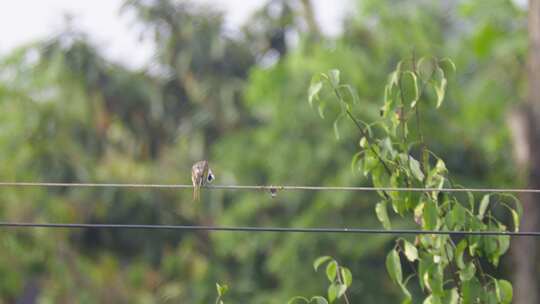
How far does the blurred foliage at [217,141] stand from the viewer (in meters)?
20.1

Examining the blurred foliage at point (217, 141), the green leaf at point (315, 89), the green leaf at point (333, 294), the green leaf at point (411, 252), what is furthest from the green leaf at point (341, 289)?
the blurred foliage at point (217, 141)

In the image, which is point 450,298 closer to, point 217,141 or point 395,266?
point 395,266

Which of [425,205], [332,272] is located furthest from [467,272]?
[332,272]

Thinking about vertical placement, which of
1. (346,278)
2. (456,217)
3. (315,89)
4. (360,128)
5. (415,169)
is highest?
(315,89)

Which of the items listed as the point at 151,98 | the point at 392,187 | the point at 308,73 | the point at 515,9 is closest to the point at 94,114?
the point at 151,98

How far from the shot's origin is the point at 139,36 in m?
24.2

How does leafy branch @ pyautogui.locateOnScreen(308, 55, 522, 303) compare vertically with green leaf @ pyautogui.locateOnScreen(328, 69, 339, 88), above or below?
below

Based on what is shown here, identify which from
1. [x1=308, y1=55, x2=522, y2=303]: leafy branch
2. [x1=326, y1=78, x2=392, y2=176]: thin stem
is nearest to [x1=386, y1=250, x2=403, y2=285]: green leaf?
[x1=308, y1=55, x2=522, y2=303]: leafy branch

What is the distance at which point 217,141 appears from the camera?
23.9m

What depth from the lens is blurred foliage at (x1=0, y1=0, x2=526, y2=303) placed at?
66.0 feet

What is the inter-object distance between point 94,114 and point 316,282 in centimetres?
649

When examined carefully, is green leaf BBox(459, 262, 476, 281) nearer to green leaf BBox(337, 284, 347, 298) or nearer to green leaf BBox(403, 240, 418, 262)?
green leaf BBox(403, 240, 418, 262)

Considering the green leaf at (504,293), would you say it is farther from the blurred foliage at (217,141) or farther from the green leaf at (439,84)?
the blurred foliage at (217,141)

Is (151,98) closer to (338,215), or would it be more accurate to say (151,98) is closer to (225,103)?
(225,103)
